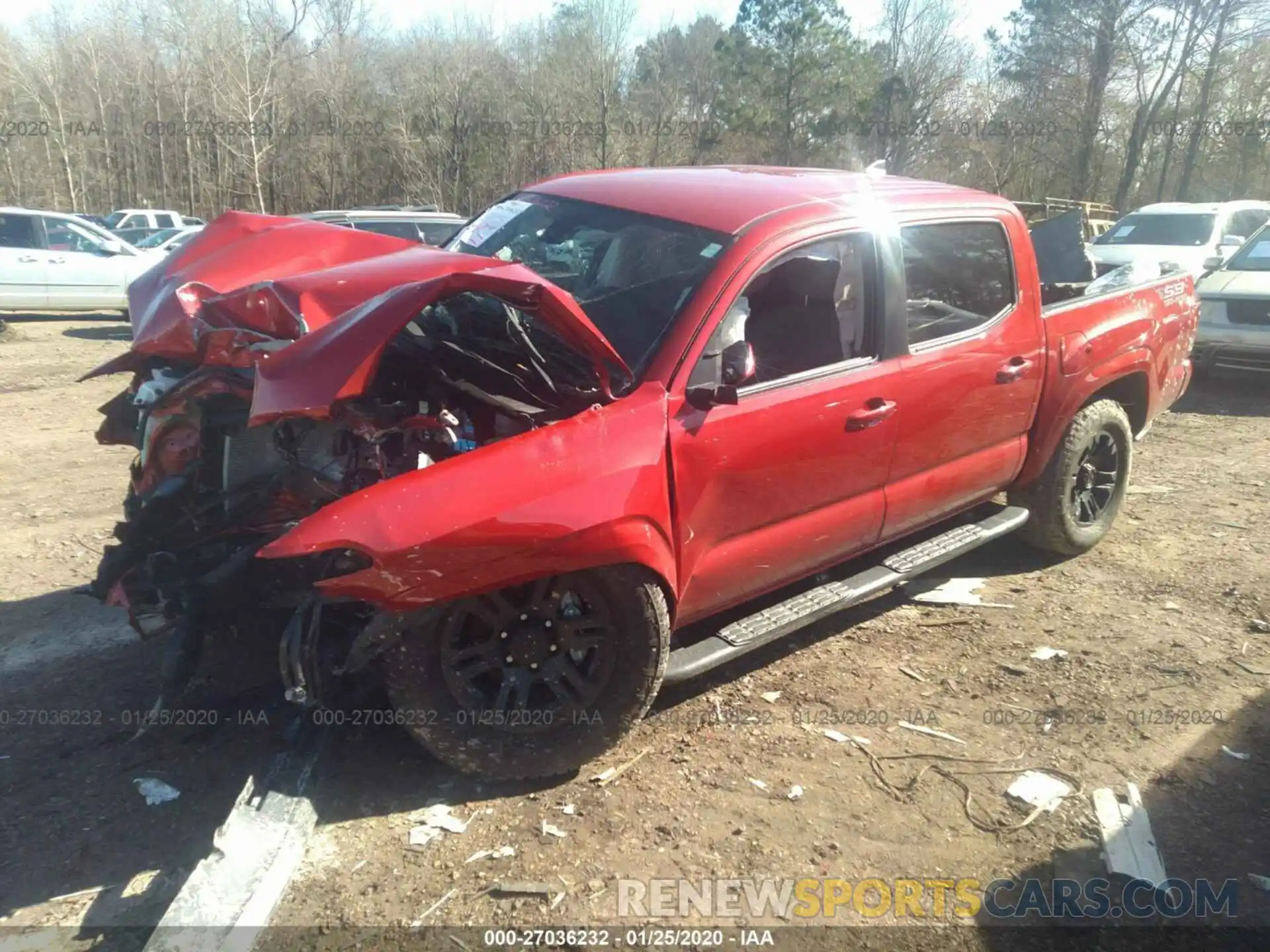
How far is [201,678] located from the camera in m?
3.71

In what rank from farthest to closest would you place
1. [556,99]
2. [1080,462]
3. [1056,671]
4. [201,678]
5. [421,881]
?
1. [556,99]
2. [1080,462]
3. [1056,671]
4. [201,678]
5. [421,881]

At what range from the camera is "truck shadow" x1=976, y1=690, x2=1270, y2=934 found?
8.61ft

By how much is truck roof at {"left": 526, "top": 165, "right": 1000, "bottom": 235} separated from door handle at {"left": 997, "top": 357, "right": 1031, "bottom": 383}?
2.50 ft

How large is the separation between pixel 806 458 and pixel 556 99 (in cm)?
3168

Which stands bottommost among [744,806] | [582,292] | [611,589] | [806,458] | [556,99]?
[744,806]

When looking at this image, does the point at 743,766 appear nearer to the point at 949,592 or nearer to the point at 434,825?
the point at 434,825

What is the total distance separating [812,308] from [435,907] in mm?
2524

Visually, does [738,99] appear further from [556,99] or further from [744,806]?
[744,806]

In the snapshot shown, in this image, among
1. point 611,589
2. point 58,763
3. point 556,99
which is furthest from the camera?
point 556,99

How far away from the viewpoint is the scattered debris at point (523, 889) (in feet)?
8.76

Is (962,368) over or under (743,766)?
over

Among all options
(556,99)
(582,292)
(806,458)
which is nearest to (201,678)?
(582,292)

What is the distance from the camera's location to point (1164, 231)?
13.1m
